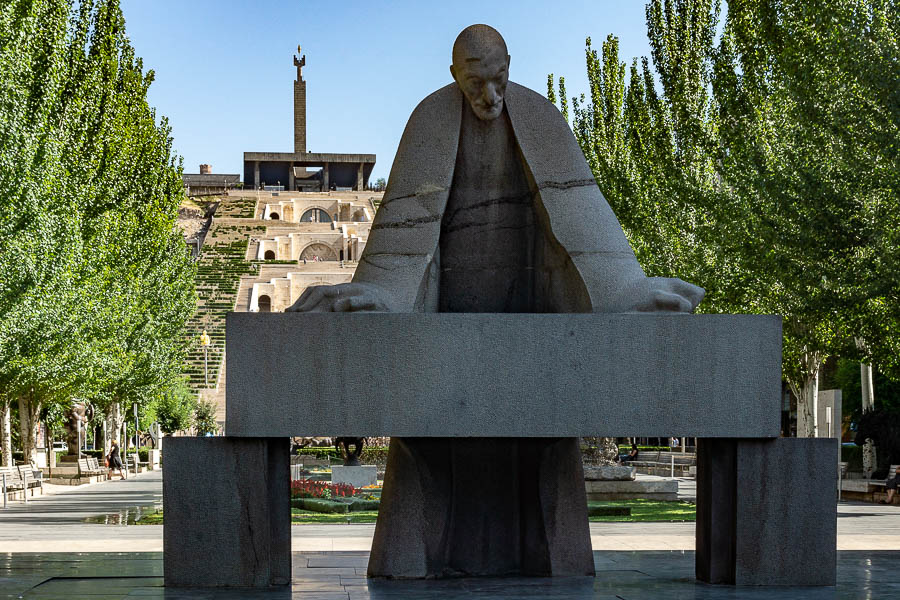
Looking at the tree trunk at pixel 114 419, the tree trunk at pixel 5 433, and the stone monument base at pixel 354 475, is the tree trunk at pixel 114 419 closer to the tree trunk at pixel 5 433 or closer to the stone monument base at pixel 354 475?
the tree trunk at pixel 5 433

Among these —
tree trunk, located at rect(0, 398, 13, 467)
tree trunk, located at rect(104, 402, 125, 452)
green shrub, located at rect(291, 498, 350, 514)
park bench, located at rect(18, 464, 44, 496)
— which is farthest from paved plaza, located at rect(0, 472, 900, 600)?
tree trunk, located at rect(104, 402, 125, 452)

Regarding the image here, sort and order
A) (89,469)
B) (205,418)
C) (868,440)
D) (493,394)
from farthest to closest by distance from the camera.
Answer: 1. (205,418)
2. (89,469)
3. (868,440)
4. (493,394)

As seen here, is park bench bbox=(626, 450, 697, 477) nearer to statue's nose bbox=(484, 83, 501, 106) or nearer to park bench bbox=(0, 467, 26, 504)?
park bench bbox=(0, 467, 26, 504)

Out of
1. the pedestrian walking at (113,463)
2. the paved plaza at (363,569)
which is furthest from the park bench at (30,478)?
the paved plaza at (363,569)

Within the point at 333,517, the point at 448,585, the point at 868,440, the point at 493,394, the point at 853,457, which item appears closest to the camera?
the point at 493,394

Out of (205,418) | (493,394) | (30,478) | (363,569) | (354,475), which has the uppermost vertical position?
(493,394)

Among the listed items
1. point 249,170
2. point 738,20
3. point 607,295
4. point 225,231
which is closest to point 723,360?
point 607,295

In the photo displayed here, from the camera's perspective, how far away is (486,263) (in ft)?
24.3

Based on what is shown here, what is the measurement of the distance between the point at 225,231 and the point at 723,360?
85.8 metres

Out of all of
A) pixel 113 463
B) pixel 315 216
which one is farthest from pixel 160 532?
pixel 315 216

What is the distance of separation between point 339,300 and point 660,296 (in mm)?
1635

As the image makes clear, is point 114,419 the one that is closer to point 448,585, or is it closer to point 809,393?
point 809,393

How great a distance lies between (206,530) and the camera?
6.20 metres

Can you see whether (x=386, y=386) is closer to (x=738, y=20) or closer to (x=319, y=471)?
(x=738, y=20)
